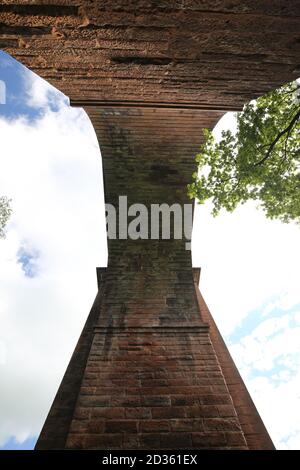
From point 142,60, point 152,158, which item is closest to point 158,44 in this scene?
point 142,60

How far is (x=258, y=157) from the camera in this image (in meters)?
4.58

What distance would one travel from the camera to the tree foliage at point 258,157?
4.51 metres

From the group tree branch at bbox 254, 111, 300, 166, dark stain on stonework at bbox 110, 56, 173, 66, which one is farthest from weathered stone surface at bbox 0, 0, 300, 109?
tree branch at bbox 254, 111, 300, 166

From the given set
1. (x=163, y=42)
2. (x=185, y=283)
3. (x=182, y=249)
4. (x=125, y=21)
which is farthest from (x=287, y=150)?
(x=125, y=21)

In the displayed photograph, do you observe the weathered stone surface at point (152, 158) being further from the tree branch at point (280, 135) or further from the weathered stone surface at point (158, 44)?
the tree branch at point (280, 135)

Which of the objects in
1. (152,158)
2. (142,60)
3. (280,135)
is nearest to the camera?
(142,60)

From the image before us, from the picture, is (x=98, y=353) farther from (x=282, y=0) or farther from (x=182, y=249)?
(x=282, y=0)

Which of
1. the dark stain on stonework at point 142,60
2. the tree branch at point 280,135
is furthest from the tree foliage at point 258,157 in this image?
the dark stain on stonework at point 142,60

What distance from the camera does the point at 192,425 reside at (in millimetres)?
2975

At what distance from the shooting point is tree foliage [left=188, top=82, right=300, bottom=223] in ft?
14.8

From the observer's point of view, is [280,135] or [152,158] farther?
[152,158]

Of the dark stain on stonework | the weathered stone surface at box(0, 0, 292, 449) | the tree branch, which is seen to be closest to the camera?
the weathered stone surface at box(0, 0, 292, 449)

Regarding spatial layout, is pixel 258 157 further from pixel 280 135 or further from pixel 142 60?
pixel 142 60

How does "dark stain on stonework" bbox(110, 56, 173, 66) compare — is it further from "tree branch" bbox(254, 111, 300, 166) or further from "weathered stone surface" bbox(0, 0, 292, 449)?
"tree branch" bbox(254, 111, 300, 166)
